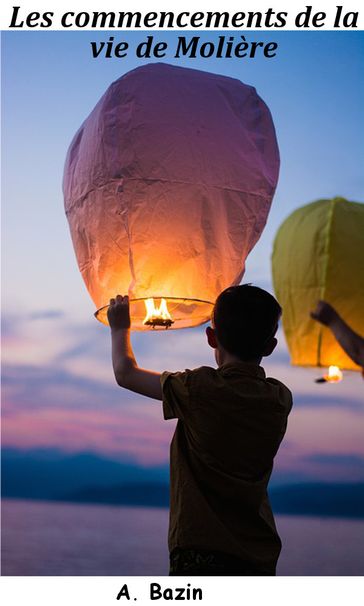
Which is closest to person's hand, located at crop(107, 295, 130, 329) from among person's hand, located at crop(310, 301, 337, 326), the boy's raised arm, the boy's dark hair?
the boy's raised arm

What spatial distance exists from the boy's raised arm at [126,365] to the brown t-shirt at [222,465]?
0.18 ft

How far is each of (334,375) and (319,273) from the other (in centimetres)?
41

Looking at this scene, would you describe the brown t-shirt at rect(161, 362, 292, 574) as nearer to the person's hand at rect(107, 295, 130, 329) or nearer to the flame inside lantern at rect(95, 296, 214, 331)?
the person's hand at rect(107, 295, 130, 329)

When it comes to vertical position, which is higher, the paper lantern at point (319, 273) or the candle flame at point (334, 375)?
the paper lantern at point (319, 273)

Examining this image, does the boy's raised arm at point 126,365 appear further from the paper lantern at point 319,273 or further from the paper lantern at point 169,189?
the paper lantern at point 319,273

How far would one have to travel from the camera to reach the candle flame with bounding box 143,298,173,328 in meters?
2.84

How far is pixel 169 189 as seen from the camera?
2836 millimetres

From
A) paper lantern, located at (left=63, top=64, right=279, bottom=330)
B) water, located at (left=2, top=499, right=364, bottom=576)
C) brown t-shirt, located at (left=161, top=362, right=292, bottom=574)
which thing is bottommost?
water, located at (left=2, top=499, right=364, bottom=576)

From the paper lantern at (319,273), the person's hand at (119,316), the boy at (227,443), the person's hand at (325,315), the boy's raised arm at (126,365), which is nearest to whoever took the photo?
the person's hand at (325,315)

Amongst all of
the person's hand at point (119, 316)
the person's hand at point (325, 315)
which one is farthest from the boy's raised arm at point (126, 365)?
the person's hand at point (325, 315)

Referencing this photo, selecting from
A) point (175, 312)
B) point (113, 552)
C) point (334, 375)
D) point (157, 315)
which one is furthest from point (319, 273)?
point (113, 552)

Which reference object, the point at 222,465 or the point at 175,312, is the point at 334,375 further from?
the point at 222,465

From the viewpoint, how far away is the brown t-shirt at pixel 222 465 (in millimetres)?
2236

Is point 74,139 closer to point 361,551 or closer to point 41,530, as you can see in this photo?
point 361,551
